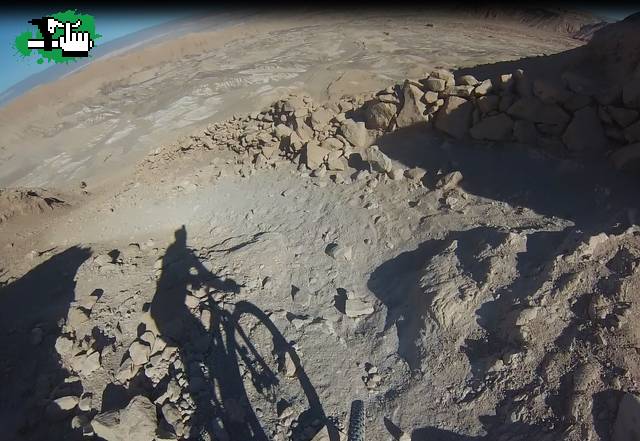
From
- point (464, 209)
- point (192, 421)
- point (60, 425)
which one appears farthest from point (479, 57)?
point (60, 425)

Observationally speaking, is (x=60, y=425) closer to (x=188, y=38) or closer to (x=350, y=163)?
(x=350, y=163)

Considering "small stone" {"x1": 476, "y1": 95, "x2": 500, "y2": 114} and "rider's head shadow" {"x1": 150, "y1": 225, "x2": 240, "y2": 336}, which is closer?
"rider's head shadow" {"x1": 150, "y1": 225, "x2": 240, "y2": 336}

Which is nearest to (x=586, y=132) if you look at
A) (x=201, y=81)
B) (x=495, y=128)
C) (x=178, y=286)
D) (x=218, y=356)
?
(x=495, y=128)

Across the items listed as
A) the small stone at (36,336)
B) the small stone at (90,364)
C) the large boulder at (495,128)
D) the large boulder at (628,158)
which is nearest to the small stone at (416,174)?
the large boulder at (495,128)

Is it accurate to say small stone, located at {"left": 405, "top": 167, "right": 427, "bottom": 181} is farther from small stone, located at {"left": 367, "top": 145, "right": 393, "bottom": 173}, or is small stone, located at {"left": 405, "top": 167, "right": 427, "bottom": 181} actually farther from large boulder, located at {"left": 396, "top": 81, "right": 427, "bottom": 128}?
large boulder, located at {"left": 396, "top": 81, "right": 427, "bottom": 128}

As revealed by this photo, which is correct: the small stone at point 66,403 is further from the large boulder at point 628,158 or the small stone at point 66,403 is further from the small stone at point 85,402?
the large boulder at point 628,158

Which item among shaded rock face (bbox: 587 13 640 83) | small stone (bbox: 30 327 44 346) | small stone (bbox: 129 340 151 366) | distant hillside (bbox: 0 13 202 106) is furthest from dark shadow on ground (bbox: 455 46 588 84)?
distant hillside (bbox: 0 13 202 106)

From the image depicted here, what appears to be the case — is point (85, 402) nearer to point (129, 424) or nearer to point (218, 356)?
point (129, 424)
